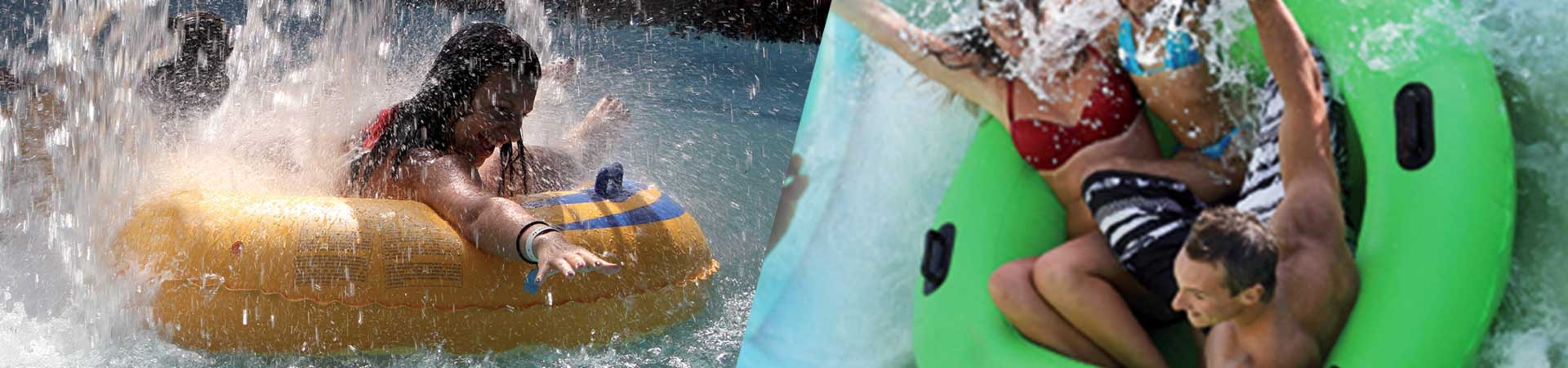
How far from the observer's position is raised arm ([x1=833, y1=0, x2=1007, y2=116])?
1.30 m

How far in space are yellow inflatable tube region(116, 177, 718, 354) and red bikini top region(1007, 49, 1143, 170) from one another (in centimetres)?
183

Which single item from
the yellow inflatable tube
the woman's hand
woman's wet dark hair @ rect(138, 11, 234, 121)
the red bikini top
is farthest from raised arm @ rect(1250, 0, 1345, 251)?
woman's wet dark hair @ rect(138, 11, 234, 121)

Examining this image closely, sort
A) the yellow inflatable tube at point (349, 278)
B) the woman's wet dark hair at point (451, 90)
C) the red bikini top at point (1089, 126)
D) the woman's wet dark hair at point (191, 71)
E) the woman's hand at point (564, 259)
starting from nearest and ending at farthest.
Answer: the red bikini top at point (1089, 126)
the woman's hand at point (564, 259)
the yellow inflatable tube at point (349, 278)
the woman's wet dark hair at point (451, 90)
the woman's wet dark hair at point (191, 71)

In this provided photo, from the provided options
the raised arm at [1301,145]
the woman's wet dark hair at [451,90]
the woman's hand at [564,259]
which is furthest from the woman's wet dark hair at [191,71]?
the raised arm at [1301,145]

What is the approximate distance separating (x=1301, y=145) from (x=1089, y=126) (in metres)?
0.18

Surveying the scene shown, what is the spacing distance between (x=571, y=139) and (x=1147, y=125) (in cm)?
247

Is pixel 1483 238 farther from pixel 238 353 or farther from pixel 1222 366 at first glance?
pixel 238 353

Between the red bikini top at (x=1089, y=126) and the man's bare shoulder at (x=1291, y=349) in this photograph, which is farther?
the red bikini top at (x=1089, y=126)

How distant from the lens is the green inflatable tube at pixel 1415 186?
1.08 meters

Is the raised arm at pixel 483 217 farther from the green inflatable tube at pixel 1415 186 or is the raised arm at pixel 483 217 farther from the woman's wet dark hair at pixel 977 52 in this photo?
the green inflatable tube at pixel 1415 186

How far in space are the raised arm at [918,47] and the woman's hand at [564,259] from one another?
130 centimetres

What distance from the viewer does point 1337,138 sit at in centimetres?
114

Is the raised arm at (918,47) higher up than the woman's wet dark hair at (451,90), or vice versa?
the raised arm at (918,47)

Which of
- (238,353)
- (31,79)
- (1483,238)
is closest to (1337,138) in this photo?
(1483,238)
